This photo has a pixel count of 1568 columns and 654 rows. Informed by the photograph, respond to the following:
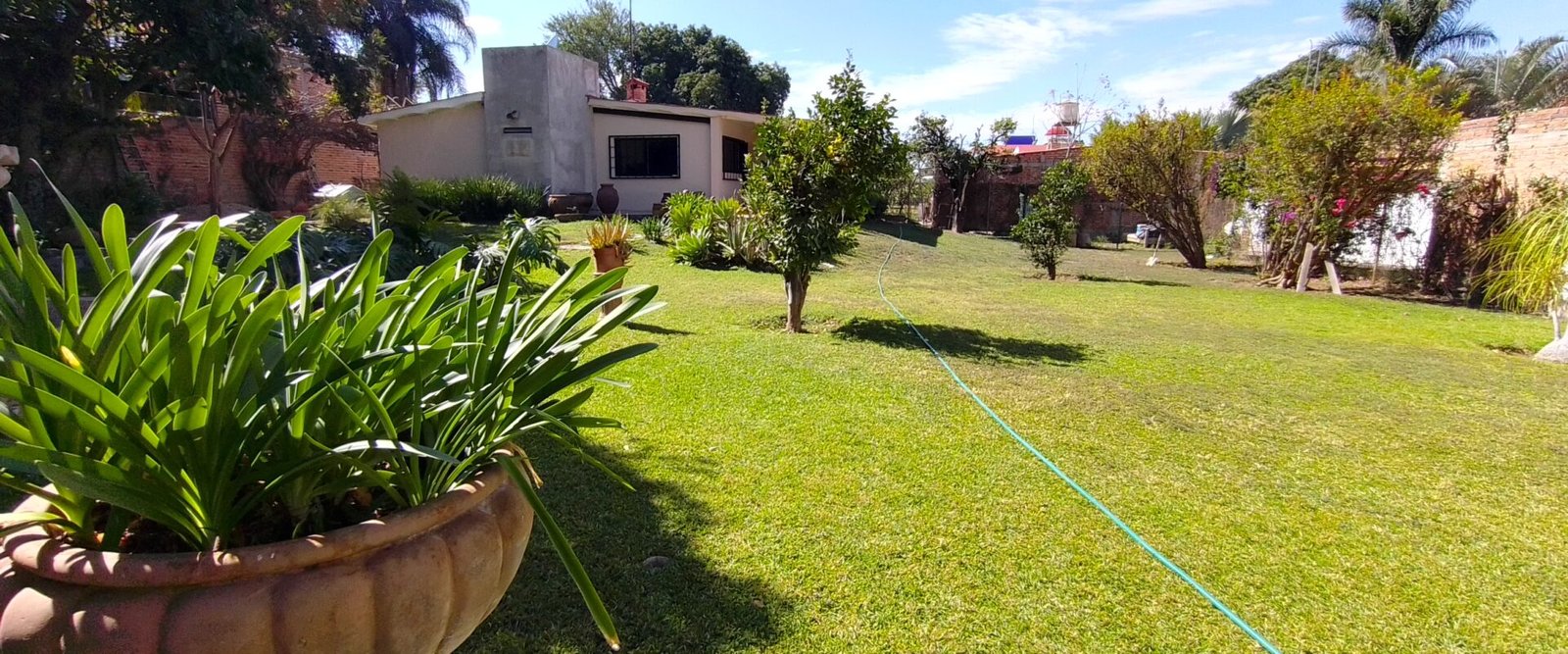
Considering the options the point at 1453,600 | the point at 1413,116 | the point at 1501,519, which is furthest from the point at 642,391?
the point at 1413,116

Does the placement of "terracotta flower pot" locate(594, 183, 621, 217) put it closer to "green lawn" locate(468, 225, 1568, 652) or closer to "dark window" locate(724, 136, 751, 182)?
"dark window" locate(724, 136, 751, 182)

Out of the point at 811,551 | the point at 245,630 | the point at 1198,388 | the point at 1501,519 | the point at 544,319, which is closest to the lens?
the point at 245,630

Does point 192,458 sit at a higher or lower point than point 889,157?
lower

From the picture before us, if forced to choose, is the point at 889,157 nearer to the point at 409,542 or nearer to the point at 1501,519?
the point at 1501,519

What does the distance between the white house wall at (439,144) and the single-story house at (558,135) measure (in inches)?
1.0

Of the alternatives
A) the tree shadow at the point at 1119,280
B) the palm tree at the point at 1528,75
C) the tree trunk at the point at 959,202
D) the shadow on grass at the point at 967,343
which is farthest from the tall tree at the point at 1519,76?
the shadow on grass at the point at 967,343

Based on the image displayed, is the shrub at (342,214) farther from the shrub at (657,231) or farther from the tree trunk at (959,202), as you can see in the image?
the tree trunk at (959,202)

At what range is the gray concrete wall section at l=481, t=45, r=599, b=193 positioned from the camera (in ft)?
59.3

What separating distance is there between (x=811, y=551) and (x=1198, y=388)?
420 centimetres

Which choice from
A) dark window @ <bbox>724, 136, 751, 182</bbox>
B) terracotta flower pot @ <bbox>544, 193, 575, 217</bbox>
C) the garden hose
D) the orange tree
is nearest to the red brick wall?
terracotta flower pot @ <bbox>544, 193, 575, 217</bbox>

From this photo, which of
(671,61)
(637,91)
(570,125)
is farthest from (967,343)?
(671,61)

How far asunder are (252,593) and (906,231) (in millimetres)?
20552

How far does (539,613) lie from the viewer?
2.39 meters

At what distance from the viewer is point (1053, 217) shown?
520 inches
